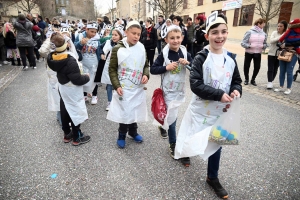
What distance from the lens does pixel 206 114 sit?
6.61ft

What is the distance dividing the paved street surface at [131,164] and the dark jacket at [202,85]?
113 cm

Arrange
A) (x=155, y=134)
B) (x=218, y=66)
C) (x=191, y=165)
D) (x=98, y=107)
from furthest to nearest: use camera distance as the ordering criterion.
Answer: (x=98, y=107)
(x=155, y=134)
(x=191, y=165)
(x=218, y=66)

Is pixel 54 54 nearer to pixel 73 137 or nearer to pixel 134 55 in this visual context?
pixel 134 55

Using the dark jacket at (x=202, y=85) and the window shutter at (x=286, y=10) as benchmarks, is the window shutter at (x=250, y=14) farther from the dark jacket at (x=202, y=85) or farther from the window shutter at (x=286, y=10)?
the dark jacket at (x=202, y=85)

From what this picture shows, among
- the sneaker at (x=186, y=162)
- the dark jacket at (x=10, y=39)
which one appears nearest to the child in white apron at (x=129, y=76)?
the sneaker at (x=186, y=162)

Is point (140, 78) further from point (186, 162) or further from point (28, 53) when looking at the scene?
point (28, 53)

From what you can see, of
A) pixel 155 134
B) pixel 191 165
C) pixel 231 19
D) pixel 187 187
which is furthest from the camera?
pixel 231 19

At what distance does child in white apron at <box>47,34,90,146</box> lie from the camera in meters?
2.65

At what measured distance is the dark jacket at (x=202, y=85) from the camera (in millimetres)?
1830

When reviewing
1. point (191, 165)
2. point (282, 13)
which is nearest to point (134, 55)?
point (191, 165)

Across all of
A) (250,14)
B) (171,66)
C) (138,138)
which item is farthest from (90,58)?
(250,14)

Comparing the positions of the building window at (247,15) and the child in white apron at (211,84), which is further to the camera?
the building window at (247,15)

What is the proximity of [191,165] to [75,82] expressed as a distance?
196 centimetres

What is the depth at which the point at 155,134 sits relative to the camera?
350cm
